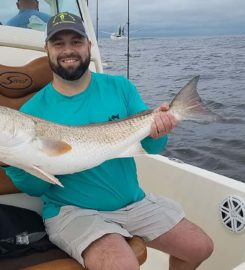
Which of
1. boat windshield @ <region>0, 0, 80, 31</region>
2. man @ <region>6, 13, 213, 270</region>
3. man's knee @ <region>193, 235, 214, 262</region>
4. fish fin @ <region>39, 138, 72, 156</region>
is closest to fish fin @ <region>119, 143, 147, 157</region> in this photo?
man @ <region>6, 13, 213, 270</region>

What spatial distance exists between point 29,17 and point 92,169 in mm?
2122

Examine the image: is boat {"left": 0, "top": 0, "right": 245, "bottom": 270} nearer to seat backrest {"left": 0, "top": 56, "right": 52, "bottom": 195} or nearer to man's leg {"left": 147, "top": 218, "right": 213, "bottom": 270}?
seat backrest {"left": 0, "top": 56, "right": 52, "bottom": 195}

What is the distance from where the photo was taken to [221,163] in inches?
346

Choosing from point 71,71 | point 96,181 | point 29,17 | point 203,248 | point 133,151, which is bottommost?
point 203,248

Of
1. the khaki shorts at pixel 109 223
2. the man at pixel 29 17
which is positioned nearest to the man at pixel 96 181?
the khaki shorts at pixel 109 223

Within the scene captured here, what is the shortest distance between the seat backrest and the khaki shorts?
0.55 metres

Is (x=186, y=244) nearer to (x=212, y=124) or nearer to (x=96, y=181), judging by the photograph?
(x=96, y=181)

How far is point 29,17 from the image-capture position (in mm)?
4566

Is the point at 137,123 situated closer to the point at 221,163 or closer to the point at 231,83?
the point at 221,163

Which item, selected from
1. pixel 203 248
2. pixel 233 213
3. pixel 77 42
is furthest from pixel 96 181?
pixel 233 213

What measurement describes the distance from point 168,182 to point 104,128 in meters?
1.50

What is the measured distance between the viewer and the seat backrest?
11.4 ft

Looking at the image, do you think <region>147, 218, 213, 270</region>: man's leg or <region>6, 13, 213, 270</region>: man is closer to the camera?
<region>6, 13, 213, 270</region>: man

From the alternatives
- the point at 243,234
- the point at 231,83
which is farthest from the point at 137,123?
the point at 231,83
